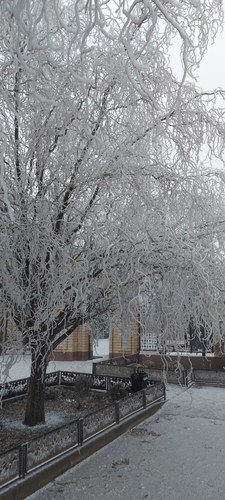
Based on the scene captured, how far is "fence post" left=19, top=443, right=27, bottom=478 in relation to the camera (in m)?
5.76

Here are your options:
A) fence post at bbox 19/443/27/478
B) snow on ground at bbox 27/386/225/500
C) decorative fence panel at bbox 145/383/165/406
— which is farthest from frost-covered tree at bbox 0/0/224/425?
decorative fence panel at bbox 145/383/165/406

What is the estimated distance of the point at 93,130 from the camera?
6.61m

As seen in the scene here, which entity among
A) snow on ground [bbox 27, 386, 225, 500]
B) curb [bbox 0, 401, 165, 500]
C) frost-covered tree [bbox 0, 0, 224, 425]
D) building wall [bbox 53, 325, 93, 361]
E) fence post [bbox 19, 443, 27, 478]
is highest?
frost-covered tree [bbox 0, 0, 224, 425]

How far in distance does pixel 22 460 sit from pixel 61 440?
3.67 feet

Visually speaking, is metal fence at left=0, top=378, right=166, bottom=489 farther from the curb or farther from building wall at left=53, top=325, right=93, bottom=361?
building wall at left=53, top=325, right=93, bottom=361

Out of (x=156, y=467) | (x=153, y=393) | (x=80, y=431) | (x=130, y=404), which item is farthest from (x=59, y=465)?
(x=153, y=393)

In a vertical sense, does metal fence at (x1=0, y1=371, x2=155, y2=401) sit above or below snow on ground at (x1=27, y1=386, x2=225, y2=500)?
above

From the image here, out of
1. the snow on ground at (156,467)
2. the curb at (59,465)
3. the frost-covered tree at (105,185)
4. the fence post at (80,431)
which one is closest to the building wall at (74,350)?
the snow on ground at (156,467)

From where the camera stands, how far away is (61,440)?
6.77 m

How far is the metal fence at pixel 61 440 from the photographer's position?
563 cm

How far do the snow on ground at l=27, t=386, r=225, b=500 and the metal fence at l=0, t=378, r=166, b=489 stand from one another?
39cm

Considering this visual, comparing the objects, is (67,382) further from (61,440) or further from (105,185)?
(105,185)

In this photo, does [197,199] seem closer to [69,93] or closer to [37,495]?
[69,93]

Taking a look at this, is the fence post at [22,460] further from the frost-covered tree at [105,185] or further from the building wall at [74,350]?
the building wall at [74,350]
